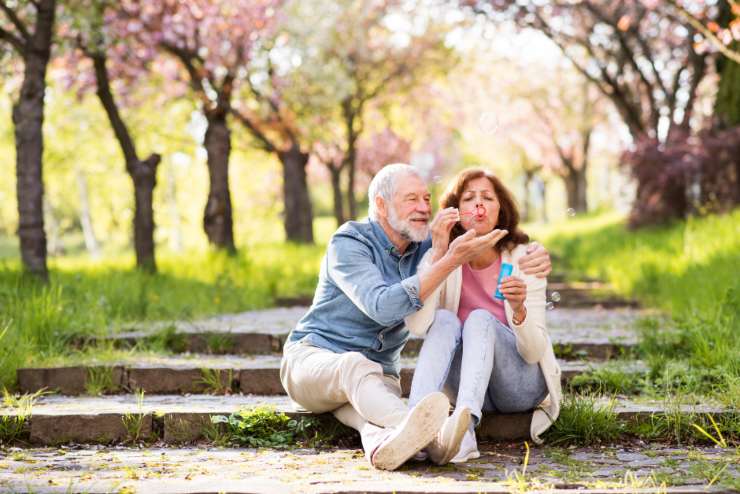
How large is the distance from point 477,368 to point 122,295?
14.6 ft

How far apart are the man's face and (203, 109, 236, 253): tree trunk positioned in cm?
902

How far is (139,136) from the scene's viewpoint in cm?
2328

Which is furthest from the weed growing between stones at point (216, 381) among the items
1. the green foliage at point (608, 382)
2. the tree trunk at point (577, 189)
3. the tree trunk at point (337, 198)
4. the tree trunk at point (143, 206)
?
the tree trunk at point (577, 189)

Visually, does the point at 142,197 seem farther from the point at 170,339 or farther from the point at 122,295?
the point at 170,339

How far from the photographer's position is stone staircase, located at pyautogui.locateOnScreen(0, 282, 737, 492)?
10.9ft

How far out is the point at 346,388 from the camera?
3.85 m

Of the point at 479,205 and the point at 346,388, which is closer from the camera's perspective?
the point at 346,388

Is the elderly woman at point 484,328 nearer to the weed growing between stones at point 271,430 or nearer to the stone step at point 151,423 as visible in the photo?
the stone step at point 151,423

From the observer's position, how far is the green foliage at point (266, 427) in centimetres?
415

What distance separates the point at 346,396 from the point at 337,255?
612 millimetres

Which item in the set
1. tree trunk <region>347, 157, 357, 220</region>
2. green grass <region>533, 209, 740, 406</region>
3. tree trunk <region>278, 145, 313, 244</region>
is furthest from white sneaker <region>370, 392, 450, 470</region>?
tree trunk <region>347, 157, 357, 220</region>

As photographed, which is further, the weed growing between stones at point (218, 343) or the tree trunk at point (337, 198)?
the tree trunk at point (337, 198)

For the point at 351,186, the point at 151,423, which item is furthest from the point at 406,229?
the point at 351,186

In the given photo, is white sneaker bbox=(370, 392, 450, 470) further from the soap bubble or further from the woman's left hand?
the soap bubble
